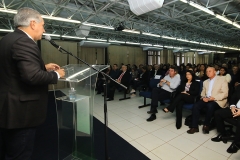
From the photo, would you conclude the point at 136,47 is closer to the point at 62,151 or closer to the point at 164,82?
the point at 164,82

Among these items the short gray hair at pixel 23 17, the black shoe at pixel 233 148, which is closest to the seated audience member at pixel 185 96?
the black shoe at pixel 233 148

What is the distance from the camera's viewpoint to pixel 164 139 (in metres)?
2.45

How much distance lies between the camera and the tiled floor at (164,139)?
2010 mm

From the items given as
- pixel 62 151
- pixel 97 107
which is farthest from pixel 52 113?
pixel 62 151

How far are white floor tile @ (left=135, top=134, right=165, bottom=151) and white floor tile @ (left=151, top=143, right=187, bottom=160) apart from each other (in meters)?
0.08

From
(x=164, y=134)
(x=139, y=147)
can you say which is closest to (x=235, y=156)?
(x=164, y=134)

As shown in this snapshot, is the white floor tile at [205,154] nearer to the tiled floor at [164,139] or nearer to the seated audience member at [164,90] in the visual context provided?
the tiled floor at [164,139]

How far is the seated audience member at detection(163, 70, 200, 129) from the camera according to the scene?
9.45ft

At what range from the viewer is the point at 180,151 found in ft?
6.89

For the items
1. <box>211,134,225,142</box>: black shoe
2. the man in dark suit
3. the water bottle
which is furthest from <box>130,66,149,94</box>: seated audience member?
the man in dark suit

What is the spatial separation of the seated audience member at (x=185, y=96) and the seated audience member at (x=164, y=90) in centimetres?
26

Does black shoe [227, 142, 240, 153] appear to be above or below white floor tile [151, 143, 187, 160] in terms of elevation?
above

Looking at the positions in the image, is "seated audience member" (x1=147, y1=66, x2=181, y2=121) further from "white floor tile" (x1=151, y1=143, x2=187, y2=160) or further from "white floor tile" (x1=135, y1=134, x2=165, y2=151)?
"white floor tile" (x1=151, y1=143, x2=187, y2=160)

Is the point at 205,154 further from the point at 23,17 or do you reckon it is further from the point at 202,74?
the point at 202,74
